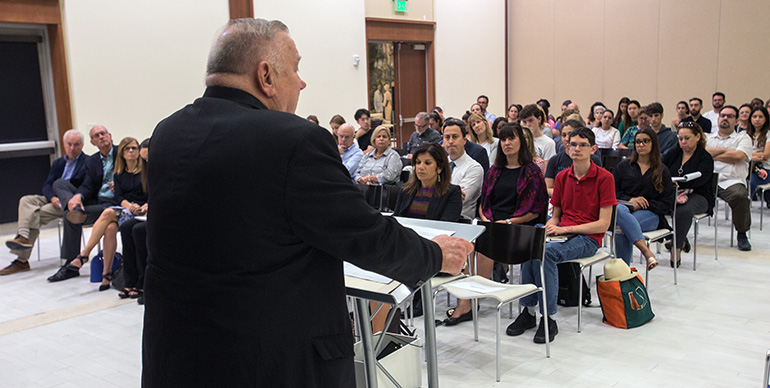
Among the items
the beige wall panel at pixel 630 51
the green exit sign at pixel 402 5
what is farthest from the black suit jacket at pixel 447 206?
the beige wall panel at pixel 630 51

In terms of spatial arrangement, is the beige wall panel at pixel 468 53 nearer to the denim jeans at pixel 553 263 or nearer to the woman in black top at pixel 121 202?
the woman in black top at pixel 121 202

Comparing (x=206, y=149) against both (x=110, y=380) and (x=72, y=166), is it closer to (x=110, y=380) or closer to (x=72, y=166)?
(x=110, y=380)

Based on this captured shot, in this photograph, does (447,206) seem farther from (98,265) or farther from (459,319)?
(98,265)

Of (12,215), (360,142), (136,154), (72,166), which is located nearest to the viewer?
(136,154)

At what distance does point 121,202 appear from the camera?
223 inches

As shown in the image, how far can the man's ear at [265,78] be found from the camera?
56.6 inches

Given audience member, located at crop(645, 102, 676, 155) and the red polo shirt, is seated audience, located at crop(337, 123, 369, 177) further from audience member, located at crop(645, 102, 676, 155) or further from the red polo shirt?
audience member, located at crop(645, 102, 676, 155)

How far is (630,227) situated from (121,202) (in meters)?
4.28

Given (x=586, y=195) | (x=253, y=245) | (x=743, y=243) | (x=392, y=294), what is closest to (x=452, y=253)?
(x=392, y=294)

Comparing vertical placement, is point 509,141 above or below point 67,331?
above

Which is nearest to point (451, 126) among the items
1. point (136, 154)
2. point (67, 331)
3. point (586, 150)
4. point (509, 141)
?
point (509, 141)

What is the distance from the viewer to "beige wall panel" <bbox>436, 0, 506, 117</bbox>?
1274 centimetres

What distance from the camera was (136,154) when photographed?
564 cm

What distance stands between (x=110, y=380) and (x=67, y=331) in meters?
1.08
